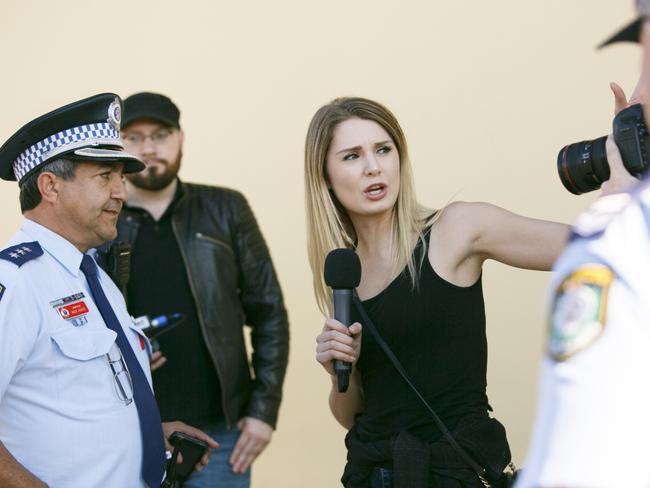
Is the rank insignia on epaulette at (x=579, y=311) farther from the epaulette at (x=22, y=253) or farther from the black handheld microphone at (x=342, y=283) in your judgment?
the epaulette at (x=22, y=253)

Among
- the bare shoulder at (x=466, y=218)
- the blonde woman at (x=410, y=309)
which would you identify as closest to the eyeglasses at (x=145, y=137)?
the blonde woman at (x=410, y=309)

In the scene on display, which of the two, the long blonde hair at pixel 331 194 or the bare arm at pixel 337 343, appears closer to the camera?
the bare arm at pixel 337 343

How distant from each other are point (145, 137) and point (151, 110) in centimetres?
10

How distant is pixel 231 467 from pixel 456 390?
1.39 m

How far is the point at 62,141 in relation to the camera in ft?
8.25

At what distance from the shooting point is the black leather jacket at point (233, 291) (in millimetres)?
3414

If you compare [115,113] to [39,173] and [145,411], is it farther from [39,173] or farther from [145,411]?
[145,411]

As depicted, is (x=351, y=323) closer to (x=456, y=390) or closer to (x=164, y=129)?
(x=456, y=390)

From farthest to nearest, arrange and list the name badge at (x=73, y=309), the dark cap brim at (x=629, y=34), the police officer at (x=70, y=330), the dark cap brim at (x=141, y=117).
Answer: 1. the dark cap brim at (x=141, y=117)
2. the name badge at (x=73, y=309)
3. the police officer at (x=70, y=330)
4. the dark cap brim at (x=629, y=34)

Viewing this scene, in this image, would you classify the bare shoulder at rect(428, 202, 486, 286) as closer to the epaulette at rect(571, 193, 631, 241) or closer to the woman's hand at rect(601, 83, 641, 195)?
the woman's hand at rect(601, 83, 641, 195)

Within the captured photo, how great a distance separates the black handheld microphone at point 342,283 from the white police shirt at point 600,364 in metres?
1.22

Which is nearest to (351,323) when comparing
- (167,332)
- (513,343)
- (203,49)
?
(167,332)

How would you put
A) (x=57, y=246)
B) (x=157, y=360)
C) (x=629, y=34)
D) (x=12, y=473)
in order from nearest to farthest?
1. (x=629, y=34)
2. (x=12, y=473)
3. (x=57, y=246)
4. (x=157, y=360)

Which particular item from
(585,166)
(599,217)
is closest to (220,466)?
(585,166)
